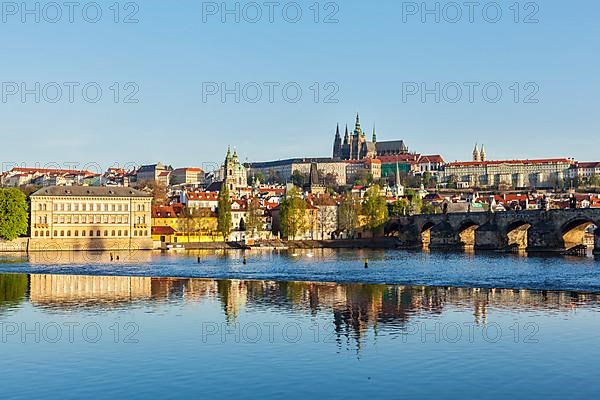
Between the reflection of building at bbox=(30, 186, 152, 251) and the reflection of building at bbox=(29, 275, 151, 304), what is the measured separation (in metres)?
41.5

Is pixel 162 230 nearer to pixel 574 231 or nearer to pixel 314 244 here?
pixel 314 244

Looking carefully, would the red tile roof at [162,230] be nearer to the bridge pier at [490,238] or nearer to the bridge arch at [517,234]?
the bridge pier at [490,238]

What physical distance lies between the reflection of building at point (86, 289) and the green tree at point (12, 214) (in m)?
36.1

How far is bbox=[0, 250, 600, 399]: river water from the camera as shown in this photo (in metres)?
20.2

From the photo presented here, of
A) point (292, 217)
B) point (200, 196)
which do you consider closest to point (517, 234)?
point (292, 217)

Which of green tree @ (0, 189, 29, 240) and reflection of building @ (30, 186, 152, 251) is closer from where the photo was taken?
green tree @ (0, 189, 29, 240)

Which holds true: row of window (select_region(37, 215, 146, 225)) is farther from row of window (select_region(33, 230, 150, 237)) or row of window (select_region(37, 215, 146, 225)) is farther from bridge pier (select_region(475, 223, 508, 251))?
bridge pier (select_region(475, 223, 508, 251))

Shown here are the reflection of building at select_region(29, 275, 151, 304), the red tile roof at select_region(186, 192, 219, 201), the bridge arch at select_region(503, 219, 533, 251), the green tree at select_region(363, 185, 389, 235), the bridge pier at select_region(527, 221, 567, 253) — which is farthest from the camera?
the red tile roof at select_region(186, 192, 219, 201)

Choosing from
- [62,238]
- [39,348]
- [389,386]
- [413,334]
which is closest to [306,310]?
[413,334]

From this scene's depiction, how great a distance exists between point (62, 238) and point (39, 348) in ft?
227

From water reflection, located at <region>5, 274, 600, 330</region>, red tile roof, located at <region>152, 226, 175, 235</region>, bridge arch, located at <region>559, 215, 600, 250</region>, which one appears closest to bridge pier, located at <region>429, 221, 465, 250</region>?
bridge arch, located at <region>559, 215, 600, 250</region>

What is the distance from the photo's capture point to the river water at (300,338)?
797 inches

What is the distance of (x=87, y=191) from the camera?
315ft

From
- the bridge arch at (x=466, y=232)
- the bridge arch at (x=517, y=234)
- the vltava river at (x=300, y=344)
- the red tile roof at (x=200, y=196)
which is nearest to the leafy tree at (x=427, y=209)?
the red tile roof at (x=200, y=196)
